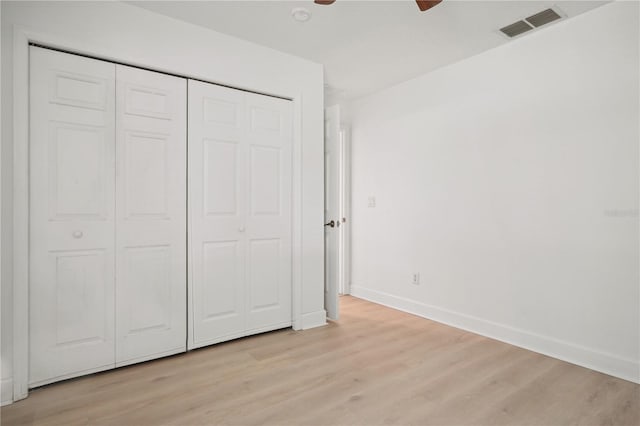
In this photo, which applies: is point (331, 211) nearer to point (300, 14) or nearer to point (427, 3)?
point (300, 14)

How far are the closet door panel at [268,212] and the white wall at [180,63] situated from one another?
0.48 ft

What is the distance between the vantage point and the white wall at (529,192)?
2.36 m

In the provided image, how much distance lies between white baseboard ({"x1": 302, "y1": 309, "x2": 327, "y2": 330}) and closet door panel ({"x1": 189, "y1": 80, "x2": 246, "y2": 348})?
58 cm

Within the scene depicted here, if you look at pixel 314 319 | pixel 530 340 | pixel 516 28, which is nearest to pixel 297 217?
pixel 314 319

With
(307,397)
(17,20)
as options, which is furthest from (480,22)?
(17,20)

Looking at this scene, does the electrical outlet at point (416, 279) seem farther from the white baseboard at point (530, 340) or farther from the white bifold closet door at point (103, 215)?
the white bifold closet door at point (103, 215)

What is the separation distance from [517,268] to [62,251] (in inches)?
129

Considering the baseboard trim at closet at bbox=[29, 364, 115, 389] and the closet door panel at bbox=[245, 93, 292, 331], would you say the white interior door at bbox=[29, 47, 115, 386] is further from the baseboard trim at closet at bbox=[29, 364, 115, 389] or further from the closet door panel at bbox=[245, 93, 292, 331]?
the closet door panel at bbox=[245, 93, 292, 331]

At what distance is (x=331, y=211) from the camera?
11.4 feet

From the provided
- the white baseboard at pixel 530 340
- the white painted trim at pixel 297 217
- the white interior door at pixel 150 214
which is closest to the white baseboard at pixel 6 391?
the white interior door at pixel 150 214

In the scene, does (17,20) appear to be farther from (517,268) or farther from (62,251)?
(517,268)

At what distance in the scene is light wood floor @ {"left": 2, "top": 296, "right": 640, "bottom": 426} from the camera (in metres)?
1.86

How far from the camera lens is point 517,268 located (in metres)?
2.89

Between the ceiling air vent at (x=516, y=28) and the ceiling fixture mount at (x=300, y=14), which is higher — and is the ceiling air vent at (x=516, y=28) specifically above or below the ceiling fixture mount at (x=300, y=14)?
below
